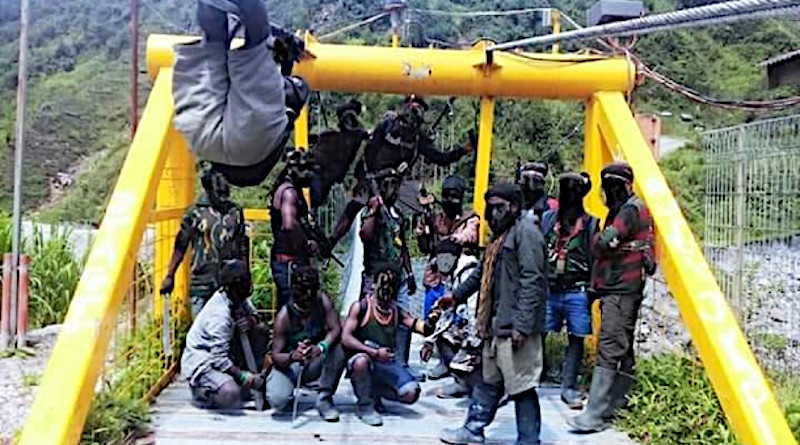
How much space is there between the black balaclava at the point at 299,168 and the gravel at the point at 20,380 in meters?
2.12

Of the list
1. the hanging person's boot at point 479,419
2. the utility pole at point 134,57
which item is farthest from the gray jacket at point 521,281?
the utility pole at point 134,57

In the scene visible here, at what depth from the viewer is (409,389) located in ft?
17.1

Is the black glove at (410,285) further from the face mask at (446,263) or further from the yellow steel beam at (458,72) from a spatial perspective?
the yellow steel beam at (458,72)

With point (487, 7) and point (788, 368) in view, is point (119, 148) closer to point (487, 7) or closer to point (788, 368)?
point (487, 7)

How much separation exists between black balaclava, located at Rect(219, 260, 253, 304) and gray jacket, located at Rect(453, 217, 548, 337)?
148 centimetres

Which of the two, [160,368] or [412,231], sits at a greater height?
[412,231]

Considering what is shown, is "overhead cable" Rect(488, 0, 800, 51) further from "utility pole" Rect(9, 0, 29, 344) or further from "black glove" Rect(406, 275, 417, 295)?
"utility pole" Rect(9, 0, 29, 344)

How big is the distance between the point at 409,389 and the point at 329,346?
50cm

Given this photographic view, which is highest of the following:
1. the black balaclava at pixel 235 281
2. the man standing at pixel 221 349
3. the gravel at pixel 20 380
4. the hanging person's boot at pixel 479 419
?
the black balaclava at pixel 235 281

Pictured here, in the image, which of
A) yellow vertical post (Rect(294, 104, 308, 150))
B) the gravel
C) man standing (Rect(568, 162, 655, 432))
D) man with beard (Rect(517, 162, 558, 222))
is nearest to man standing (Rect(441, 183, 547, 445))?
man with beard (Rect(517, 162, 558, 222))

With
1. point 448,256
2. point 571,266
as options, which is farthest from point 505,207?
point 448,256

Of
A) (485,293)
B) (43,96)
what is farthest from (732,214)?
(43,96)

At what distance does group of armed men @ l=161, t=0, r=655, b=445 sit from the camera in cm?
460

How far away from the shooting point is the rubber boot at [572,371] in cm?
555
